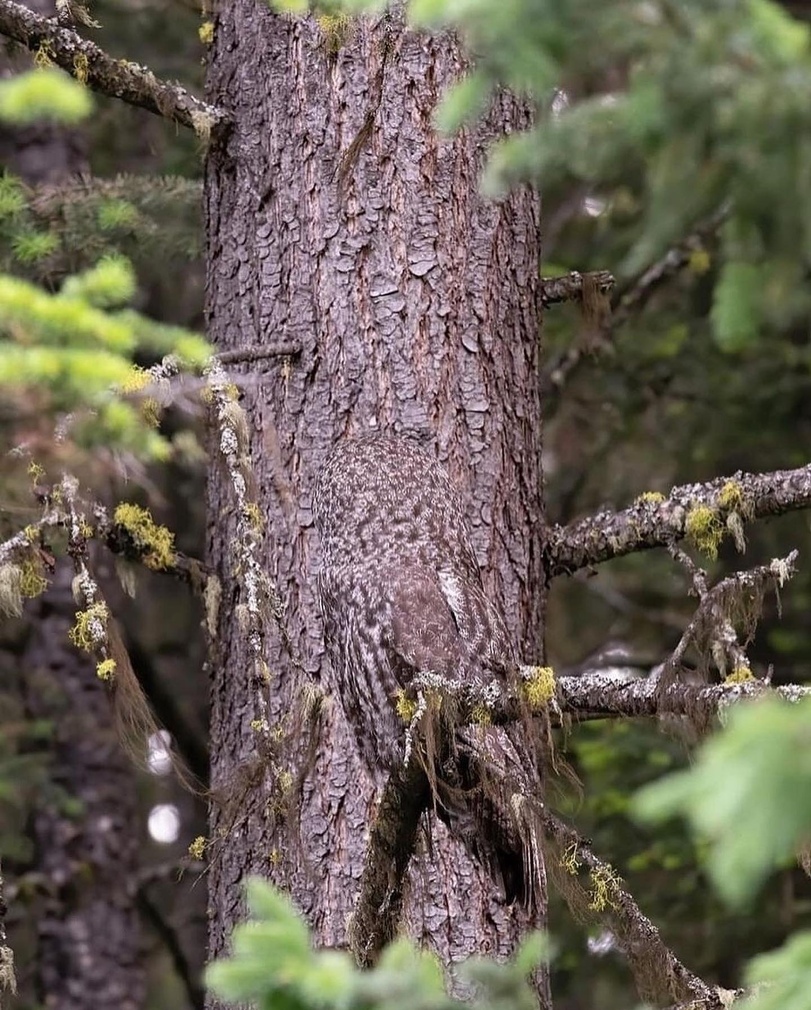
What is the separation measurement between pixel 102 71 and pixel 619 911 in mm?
3025

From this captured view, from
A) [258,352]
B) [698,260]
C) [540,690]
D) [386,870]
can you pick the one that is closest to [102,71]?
[258,352]

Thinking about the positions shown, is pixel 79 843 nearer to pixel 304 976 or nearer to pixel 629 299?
pixel 629 299

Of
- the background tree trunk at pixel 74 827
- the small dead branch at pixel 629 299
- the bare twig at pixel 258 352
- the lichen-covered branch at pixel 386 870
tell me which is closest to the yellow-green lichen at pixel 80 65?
the bare twig at pixel 258 352

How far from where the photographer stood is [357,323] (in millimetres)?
4668

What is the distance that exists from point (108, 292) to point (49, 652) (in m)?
5.70

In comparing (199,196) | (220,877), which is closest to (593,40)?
(220,877)

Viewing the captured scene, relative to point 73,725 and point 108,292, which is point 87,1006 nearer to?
point 73,725

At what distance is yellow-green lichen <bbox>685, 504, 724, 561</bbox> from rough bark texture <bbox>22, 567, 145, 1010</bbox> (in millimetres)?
4358

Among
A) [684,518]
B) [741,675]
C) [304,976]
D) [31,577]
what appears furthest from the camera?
[684,518]

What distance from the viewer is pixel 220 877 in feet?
15.2

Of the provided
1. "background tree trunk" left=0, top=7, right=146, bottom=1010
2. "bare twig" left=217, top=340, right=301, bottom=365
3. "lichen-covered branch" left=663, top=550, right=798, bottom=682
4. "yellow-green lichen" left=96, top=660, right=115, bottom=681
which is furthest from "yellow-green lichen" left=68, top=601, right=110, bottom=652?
"background tree trunk" left=0, top=7, right=146, bottom=1010

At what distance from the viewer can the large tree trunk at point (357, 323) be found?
4617 millimetres

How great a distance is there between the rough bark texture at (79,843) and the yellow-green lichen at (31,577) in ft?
11.7

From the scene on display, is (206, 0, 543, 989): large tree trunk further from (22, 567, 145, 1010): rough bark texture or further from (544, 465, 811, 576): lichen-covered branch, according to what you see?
(22, 567, 145, 1010): rough bark texture
